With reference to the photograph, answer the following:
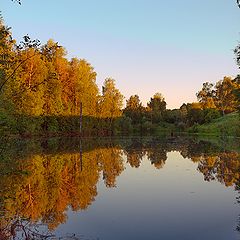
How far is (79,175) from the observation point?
1502cm

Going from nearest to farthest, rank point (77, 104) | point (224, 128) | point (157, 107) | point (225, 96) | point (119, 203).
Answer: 1. point (119, 203)
2. point (77, 104)
3. point (224, 128)
4. point (225, 96)
5. point (157, 107)

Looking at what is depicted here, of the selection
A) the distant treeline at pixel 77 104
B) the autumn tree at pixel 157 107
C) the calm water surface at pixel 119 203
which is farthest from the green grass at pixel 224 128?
the calm water surface at pixel 119 203

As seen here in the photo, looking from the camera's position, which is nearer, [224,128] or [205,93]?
[224,128]

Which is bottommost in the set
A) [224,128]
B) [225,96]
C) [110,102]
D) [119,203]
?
[119,203]

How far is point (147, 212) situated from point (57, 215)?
235 centimetres

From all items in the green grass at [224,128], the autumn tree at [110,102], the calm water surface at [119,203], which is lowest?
the calm water surface at [119,203]

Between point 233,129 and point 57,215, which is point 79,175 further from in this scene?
point 233,129

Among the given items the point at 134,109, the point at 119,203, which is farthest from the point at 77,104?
the point at 119,203

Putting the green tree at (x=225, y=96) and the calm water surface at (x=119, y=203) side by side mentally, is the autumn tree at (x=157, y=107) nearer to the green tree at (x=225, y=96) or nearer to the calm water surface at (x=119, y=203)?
the green tree at (x=225, y=96)

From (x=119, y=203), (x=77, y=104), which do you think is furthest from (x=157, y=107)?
(x=119, y=203)

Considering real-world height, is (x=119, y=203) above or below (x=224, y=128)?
below

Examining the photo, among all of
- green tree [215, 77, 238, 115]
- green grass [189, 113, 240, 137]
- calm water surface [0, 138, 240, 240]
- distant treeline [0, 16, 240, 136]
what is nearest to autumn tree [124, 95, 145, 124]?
distant treeline [0, 16, 240, 136]

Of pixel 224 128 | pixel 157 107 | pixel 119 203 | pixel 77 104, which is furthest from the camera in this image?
pixel 157 107

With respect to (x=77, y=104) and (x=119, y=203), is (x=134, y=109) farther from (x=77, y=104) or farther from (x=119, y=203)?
(x=119, y=203)
